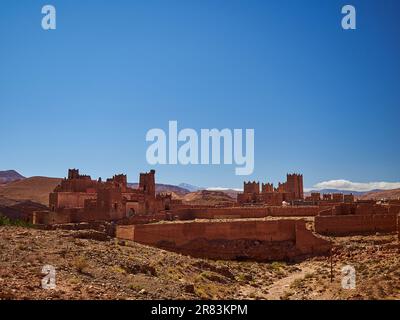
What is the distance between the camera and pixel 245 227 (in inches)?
1366

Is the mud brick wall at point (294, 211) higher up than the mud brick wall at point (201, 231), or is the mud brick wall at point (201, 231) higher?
the mud brick wall at point (294, 211)

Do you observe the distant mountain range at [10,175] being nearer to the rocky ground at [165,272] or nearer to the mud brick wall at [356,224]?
the rocky ground at [165,272]

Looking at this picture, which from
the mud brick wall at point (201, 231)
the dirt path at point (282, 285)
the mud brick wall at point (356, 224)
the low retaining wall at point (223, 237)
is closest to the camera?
the dirt path at point (282, 285)

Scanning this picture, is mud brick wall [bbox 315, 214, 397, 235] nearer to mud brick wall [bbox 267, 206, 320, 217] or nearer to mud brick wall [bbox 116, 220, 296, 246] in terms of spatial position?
mud brick wall [bbox 116, 220, 296, 246]

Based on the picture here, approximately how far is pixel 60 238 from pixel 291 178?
4506 centimetres

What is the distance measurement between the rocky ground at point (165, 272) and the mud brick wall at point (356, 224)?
44.4 inches

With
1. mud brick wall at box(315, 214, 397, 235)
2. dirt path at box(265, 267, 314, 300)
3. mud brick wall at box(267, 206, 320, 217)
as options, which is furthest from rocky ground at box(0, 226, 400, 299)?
mud brick wall at box(267, 206, 320, 217)

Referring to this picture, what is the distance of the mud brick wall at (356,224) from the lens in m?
31.2

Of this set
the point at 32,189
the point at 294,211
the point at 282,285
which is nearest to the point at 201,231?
the point at 294,211

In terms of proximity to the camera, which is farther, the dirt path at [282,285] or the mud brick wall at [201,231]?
the mud brick wall at [201,231]

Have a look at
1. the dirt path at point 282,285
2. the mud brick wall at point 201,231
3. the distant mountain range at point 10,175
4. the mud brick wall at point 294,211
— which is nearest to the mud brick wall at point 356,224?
the mud brick wall at point 201,231

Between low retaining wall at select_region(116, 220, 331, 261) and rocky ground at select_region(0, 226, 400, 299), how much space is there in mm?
2279
